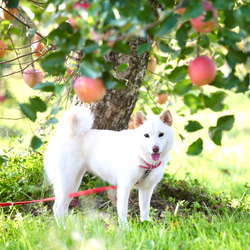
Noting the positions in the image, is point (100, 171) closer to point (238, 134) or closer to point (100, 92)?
point (100, 92)

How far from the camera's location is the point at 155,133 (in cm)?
264

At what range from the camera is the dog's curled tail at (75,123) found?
9.26ft

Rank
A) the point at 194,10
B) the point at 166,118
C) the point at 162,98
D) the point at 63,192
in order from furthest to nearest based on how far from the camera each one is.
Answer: the point at 162,98
the point at 63,192
the point at 166,118
the point at 194,10

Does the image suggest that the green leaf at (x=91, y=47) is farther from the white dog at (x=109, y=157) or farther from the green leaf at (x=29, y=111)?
the white dog at (x=109, y=157)

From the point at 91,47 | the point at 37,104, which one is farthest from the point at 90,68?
the point at 37,104

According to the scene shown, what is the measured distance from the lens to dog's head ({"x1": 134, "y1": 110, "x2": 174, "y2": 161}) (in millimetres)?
2572

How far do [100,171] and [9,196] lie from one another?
77cm

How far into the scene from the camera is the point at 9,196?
312cm

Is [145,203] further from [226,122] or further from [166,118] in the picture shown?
[226,122]

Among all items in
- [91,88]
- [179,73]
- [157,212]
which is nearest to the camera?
[91,88]

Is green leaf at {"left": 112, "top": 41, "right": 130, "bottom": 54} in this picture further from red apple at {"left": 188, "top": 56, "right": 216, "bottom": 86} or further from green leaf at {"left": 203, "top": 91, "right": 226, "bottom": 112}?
green leaf at {"left": 203, "top": 91, "right": 226, "bottom": 112}

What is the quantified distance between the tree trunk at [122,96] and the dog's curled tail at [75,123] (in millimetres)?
338

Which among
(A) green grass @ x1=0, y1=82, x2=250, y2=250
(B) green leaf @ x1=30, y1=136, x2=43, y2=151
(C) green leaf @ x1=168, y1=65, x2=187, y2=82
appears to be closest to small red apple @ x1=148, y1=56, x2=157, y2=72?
(A) green grass @ x1=0, y1=82, x2=250, y2=250

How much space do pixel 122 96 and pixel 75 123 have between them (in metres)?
0.52
